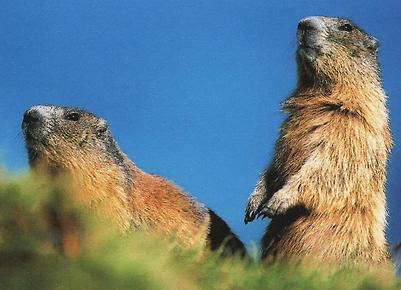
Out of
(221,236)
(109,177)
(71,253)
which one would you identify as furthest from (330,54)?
(71,253)

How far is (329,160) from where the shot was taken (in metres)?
4.34

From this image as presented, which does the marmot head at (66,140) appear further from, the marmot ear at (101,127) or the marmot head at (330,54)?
the marmot head at (330,54)

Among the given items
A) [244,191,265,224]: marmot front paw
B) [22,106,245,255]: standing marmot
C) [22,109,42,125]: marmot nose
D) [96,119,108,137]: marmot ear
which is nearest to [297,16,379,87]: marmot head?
[244,191,265,224]: marmot front paw

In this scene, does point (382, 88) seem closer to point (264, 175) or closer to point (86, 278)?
point (264, 175)

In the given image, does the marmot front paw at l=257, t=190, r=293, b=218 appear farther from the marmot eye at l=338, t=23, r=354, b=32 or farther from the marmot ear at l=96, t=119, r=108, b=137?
the marmot eye at l=338, t=23, r=354, b=32

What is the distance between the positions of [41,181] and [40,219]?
104 mm

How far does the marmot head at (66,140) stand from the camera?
12.6 feet

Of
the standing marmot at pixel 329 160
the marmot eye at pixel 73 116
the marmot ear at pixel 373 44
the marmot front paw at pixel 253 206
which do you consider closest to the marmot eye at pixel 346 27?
the standing marmot at pixel 329 160

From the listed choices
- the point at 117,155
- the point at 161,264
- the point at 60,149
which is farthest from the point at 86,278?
the point at 117,155

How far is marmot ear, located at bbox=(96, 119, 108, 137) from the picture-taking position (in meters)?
4.37

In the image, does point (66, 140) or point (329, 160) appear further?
point (329, 160)

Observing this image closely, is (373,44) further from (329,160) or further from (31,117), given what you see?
(31,117)

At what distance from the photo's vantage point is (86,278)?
1.39 m

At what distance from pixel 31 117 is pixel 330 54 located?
224 centimetres
